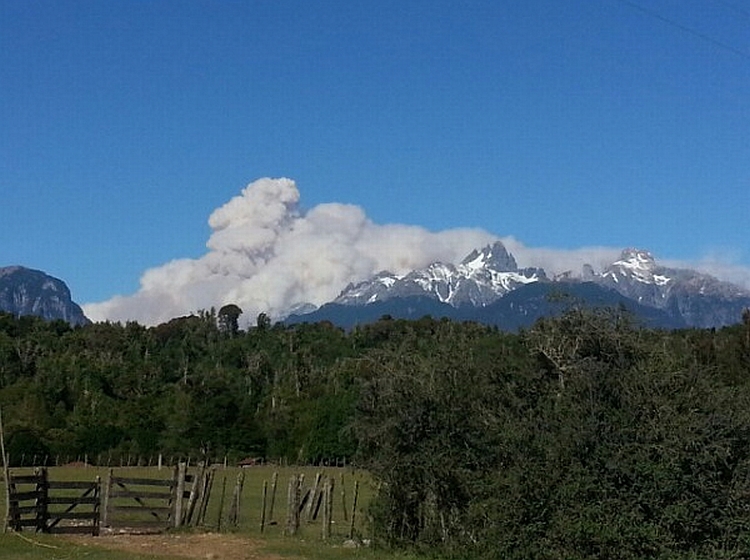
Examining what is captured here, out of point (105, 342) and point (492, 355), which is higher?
point (105, 342)

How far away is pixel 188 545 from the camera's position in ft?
91.9

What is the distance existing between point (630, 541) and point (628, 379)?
3699 mm

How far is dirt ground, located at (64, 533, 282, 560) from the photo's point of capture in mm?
26000

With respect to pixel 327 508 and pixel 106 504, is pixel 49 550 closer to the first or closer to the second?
pixel 106 504

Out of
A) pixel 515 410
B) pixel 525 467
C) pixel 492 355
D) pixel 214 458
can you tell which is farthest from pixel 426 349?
pixel 214 458

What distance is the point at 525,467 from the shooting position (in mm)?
23891

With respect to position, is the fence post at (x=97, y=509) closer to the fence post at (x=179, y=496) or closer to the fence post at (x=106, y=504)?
the fence post at (x=106, y=504)

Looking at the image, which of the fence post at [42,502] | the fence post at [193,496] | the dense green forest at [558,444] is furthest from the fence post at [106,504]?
the dense green forest at [558,444]

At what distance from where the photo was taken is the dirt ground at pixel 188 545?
2600cm

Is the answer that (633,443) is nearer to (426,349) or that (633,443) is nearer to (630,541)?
(630,541)

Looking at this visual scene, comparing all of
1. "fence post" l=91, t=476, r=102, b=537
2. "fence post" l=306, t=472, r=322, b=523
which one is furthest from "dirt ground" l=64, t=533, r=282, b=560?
"fence post" l=306, t=472, r=322, b=523

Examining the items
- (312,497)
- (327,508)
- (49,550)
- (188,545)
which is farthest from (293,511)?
(49,550)

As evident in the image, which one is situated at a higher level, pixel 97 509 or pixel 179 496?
pixel 179 496

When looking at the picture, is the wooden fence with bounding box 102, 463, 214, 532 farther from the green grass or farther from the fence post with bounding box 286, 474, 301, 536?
the fence post with bounding box 286, 474, 301, 536
